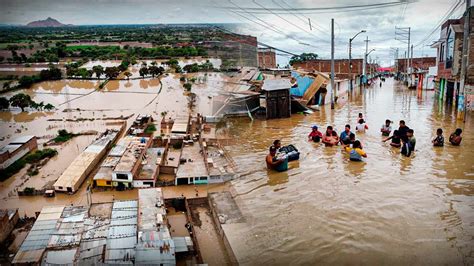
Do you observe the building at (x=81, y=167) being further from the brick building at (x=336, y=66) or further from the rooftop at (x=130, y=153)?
the brick building at (x=336, y=66)

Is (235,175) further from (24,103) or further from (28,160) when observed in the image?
(24,103)

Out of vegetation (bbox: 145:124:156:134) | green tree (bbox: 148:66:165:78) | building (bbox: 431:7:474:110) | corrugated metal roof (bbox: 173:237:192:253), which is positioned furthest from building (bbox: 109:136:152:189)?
green tree (bbox: 148:66:165:78)

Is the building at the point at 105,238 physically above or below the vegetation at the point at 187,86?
below

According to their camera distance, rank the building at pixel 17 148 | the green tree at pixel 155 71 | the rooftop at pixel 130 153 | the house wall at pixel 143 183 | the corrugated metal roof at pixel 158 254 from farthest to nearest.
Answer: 1. the green tree at pixel 155 71
2. the building at pixel 17 148
3. the rooftop at pixel 130 153
4. the house wall at pixel 143 183
5. the corrugated metal roof at pixel 158 254

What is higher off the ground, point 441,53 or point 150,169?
point 441,53

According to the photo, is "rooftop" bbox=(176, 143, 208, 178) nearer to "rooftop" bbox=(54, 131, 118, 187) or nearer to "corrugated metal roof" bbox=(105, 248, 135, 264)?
"rooftop" bbox=(54, 131, 118, 187)

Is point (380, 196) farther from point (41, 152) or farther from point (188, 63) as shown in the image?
point (188, 63)

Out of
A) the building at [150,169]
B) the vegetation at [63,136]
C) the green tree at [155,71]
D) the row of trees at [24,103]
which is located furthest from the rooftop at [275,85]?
the green tree at [155,71]

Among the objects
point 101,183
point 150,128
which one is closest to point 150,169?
point 101,183
